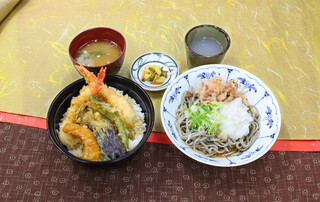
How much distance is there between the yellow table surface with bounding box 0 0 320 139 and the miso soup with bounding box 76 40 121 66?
173mm

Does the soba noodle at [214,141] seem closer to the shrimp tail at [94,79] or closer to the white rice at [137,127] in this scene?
the white rice at [137,127]

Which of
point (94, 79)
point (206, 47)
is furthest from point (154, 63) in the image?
point (94, 79)

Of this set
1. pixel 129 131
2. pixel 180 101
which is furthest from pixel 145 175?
pixel 180 101

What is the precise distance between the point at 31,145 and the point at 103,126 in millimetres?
522

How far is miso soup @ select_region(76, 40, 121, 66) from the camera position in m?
1.85

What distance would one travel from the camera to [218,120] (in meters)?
1.61

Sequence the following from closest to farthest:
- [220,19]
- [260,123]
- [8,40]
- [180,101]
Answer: [260,123], [180,101], [8,40], [220,19]

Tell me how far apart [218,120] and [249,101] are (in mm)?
278

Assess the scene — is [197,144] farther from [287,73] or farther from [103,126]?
[287,73]

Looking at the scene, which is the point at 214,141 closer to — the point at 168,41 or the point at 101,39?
the point at 168,41

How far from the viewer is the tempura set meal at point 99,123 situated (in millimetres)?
1446

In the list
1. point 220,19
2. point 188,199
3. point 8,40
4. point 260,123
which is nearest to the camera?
point 188,199

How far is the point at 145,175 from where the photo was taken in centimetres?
155

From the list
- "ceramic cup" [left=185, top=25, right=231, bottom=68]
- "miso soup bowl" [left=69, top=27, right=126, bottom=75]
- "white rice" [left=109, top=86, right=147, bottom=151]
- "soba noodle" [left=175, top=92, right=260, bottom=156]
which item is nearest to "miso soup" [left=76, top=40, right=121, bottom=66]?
"miso soup bowl" [left=69, top=27, right=126, bottom=75]
